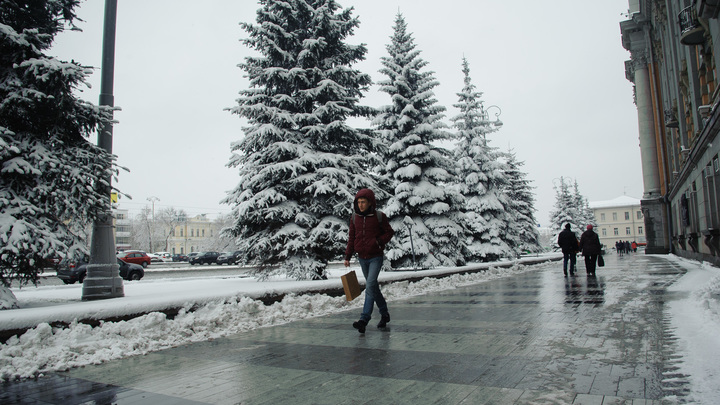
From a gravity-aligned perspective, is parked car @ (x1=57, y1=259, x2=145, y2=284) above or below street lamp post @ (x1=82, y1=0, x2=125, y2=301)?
below

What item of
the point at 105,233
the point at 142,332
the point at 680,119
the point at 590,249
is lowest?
the point at 142,332

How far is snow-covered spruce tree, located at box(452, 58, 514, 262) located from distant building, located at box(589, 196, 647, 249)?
9404 centimetres

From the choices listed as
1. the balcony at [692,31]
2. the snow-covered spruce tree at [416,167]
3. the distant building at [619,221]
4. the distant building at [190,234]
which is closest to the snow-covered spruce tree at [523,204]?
the snow-covered spruce tree at [416,167]

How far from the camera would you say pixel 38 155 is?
8414mm

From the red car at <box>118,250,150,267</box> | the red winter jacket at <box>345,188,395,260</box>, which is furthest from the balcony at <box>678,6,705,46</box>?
the red car at <box>118,250,150,267</box>

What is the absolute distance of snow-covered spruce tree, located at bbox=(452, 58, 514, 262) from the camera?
30703mm

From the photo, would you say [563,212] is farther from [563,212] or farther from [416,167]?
[416,167]

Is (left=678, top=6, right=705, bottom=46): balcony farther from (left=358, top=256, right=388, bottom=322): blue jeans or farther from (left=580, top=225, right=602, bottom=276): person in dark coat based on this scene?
(left=358, top=256, right=388, bottom=322): blue jeans

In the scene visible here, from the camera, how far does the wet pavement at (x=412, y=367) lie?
375 cm

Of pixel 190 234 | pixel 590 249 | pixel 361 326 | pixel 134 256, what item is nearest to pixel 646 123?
pixel 590 249

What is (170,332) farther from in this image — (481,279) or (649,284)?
(481,279)

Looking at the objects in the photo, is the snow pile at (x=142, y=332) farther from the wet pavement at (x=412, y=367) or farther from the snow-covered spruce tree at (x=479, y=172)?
the snow-covered spruce tree at (x=479, y=172)

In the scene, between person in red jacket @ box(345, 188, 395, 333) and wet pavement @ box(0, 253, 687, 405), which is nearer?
wet pavement @ box(0, 253, 687, 405)

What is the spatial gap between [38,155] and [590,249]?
52.1 ft
